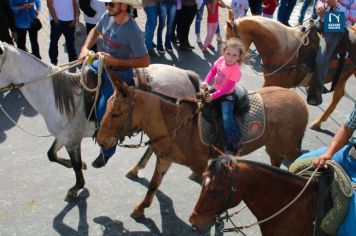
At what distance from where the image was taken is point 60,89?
190 inches

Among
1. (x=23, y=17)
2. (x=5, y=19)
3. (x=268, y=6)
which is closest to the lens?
(x=5, y=19)

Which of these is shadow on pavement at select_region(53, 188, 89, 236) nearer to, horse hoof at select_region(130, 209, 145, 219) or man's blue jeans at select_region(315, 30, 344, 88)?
horse hoof at select_region(130, 209, 145, 219)

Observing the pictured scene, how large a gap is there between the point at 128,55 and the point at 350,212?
9.18 ft

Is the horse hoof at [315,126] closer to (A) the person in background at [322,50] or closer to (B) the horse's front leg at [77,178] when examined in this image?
(A) the person in background at [322,50]

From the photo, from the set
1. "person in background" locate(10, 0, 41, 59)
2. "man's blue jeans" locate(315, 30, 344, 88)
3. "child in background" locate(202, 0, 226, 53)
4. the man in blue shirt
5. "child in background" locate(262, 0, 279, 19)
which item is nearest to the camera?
the man in blue shirt

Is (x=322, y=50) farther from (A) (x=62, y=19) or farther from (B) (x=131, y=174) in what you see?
(A) (x=62, y=19)

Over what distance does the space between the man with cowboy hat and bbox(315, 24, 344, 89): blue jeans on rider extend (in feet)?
10.1

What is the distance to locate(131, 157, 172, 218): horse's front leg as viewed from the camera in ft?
16.2

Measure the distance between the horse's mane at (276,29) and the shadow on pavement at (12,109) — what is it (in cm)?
392

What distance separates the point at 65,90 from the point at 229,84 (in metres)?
1.91

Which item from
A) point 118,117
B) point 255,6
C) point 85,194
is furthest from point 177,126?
point 255,6

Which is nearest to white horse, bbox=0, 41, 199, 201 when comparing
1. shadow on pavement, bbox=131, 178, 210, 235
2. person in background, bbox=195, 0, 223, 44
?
shadow on pavement, bbox=131, 178, 210, 235

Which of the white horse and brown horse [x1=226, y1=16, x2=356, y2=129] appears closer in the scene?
the white horse

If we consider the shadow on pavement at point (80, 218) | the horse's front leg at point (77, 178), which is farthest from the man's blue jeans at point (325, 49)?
the shadow on pavement at point (80, 218)
